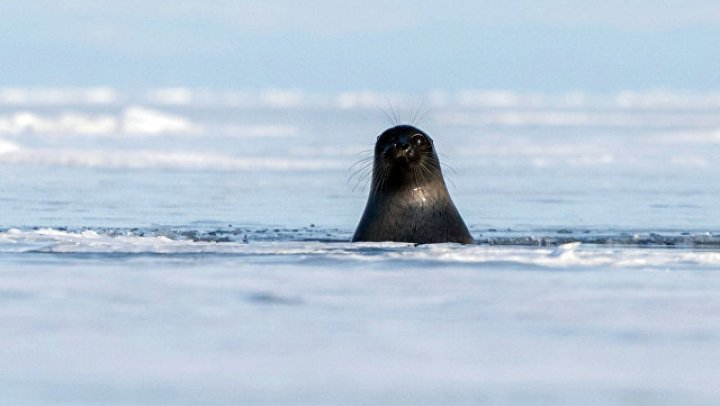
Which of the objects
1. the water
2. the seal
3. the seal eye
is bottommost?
the water

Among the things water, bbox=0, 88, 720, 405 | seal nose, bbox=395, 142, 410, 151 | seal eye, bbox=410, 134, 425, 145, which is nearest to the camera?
water, bbox=0, 88, 720, 405

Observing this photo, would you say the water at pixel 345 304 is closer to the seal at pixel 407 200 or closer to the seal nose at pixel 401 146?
the seal at pixel 407 200

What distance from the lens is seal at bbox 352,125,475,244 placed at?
31.3 ft

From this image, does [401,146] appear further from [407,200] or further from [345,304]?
[345,304]

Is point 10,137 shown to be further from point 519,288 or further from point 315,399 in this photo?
point 315,399

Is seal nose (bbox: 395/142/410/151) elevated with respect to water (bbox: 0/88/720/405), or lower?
elevated

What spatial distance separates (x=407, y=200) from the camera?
378 inches

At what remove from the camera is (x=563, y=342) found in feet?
16.6

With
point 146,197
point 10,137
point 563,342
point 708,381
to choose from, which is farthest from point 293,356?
point 10,137

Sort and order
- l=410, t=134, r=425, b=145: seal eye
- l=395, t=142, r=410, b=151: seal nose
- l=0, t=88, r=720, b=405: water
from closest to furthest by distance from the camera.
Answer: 1. l=0, t=88, r=720, b=405: water
2. l=395, t=142, r=410, b=151: seal nose
3. l=410, t=134, r=425, b=145: seal eye

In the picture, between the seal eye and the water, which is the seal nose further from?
the water

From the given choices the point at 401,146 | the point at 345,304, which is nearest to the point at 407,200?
the point at 401,146

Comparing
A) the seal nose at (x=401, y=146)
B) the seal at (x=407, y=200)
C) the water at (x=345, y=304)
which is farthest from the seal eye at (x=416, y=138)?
the water at (x=345, y=304)

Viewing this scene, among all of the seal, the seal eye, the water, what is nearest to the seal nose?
the seal
